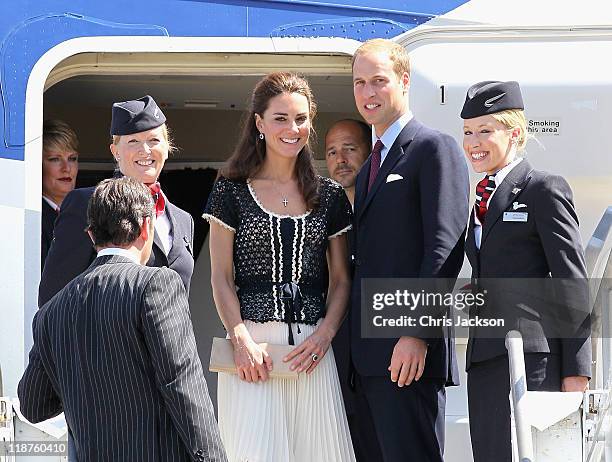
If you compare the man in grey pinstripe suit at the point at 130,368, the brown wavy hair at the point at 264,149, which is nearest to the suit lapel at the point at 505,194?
the brown wavy hair at the point at 264,149

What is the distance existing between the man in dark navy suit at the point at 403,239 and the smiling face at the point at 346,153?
3.70ft

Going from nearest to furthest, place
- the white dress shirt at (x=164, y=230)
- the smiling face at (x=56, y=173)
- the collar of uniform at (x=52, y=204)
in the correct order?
1. the white dress shirt at (x=164, y=230)
2. the collar of uniform at (x=52, y=204)
3. the smiling face at (x=56, y=173)

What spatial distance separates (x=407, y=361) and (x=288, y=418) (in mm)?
407

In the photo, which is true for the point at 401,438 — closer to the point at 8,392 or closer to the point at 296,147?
the point at 296,147

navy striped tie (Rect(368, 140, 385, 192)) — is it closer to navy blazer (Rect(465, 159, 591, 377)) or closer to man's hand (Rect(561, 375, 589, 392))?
navy blazer (Rect(465, 159, 591, 377))

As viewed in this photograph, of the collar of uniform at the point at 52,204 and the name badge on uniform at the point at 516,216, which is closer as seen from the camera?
the name badge on uniform at the point at 516,216

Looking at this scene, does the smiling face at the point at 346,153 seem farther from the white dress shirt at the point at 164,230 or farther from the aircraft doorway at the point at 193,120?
the white dress shirt at the point at 164,230

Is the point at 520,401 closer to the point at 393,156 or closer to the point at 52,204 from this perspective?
the point at 393,156

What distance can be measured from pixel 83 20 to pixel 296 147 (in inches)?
47.0

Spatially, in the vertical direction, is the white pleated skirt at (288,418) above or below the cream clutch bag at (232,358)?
below

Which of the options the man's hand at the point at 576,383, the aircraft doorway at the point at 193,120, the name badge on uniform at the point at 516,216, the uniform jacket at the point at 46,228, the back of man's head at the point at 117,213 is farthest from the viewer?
the aircraft doorway at the point at 193,120

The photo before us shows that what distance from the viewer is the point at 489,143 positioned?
3.72 m

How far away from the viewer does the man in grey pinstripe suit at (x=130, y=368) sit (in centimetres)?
287

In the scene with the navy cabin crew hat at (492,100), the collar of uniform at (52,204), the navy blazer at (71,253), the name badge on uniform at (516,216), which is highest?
the navy cabin crew hat at (492,100)
